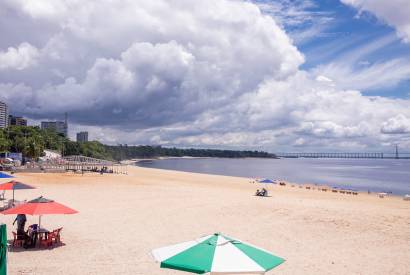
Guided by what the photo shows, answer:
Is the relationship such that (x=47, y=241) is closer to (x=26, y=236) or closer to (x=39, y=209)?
(x=26, y=236)

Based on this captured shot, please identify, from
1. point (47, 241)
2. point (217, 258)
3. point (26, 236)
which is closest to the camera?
point (217, 258)

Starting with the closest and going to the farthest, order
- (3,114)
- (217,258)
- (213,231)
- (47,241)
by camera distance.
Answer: (217,258) < (47,241) < (213,231) < (3,114)

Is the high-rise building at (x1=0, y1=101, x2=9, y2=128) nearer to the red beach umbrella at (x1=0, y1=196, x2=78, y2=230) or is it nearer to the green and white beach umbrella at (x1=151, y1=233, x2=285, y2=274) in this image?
the red beach umbrella at (x1=0, y1=196, x2=78, y2=230)

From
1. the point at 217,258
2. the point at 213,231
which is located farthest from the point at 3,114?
the point at 217,258

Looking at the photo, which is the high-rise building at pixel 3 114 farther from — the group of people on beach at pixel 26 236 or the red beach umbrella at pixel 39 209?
the red beach umbrella at pixel 39 209

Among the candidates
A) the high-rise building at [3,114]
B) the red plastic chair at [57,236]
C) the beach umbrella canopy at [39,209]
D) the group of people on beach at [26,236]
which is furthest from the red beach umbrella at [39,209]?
the high-rise building at [3,114]

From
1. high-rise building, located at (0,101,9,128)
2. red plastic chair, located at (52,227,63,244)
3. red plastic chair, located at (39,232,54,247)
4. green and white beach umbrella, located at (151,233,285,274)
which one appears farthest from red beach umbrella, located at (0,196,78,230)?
high-rise building, located at (0,101,9,128)

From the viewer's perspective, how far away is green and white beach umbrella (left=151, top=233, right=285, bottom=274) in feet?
19.4

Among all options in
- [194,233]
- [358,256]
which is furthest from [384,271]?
[194,233]

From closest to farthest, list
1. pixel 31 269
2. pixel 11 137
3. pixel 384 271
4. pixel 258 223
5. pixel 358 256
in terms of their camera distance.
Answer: pixel 31 269 → pixel 384 271 → pixel 358 256 → pixel 258 223 → pixel 11 137

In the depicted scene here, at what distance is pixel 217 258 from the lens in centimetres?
611

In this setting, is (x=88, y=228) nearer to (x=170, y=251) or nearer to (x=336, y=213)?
(x=170, y=251)

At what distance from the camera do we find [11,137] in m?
96.2

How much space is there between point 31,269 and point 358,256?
32.6 ft
